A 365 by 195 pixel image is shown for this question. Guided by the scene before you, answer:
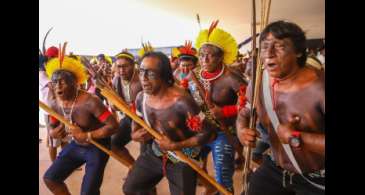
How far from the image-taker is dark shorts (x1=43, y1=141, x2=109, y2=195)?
10.6 ft

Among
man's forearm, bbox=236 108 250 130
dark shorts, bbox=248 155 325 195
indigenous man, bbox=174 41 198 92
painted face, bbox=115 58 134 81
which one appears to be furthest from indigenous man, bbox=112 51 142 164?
dark shorts, bbox=248 155 325 195

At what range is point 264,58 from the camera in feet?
7.19

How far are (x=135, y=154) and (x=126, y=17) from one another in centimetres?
294

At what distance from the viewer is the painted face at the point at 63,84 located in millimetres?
3369

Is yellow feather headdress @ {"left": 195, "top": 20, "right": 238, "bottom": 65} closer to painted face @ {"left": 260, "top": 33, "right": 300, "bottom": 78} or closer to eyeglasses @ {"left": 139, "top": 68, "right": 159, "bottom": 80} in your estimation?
eyeglasses @ {"left": 139, "top": 68, "right": 159, "bottom": 80}

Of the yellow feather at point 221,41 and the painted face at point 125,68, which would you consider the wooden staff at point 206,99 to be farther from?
the painted face at point 125,68

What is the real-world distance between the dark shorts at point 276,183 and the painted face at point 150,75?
41.2 inches

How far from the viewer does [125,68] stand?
4.43m

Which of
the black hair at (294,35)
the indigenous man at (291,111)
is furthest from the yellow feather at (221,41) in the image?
the black hair at (294,35)

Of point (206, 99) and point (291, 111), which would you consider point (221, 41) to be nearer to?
point (206, 99)

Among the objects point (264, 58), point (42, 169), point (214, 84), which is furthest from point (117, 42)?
point (264, 58)
